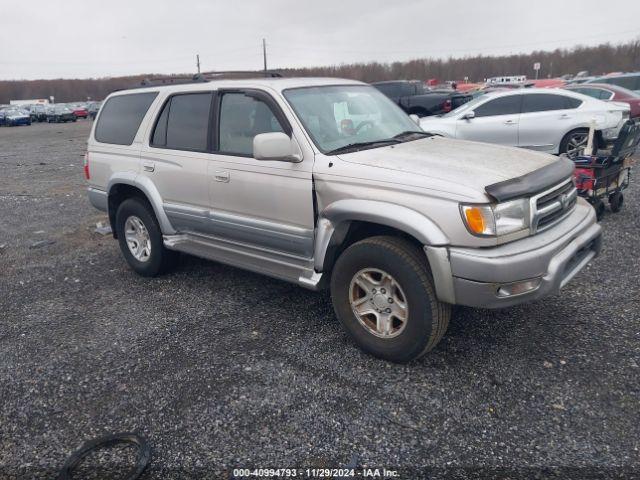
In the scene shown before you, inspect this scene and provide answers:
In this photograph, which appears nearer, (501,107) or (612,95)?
(501,107)

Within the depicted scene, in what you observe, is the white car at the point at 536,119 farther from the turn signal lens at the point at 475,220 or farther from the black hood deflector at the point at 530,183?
the turn signal lens at the point at 475,220

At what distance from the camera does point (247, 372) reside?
3557mm

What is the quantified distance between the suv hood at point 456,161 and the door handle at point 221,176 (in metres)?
1.08

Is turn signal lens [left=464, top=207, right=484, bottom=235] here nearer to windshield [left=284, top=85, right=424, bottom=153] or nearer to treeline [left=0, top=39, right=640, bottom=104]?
windshield [left=284, top=85, right=424, bottom=153]

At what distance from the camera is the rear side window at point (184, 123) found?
4531 mm

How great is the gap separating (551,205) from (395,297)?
1189mm

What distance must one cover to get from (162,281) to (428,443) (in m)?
3.51

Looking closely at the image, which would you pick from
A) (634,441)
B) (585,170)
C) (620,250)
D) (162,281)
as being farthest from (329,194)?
(585,170)

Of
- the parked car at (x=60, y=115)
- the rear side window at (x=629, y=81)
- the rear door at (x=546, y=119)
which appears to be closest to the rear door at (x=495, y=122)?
the rear door at (x=546, y=119)

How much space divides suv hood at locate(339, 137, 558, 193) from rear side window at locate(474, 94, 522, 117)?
733 cm

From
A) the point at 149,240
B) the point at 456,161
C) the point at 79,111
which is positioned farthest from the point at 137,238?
the point at 79,111

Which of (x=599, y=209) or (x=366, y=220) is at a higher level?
(x=366, y=220)

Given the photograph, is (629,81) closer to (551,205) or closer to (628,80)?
(628,80)

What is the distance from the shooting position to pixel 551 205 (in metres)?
3.39
